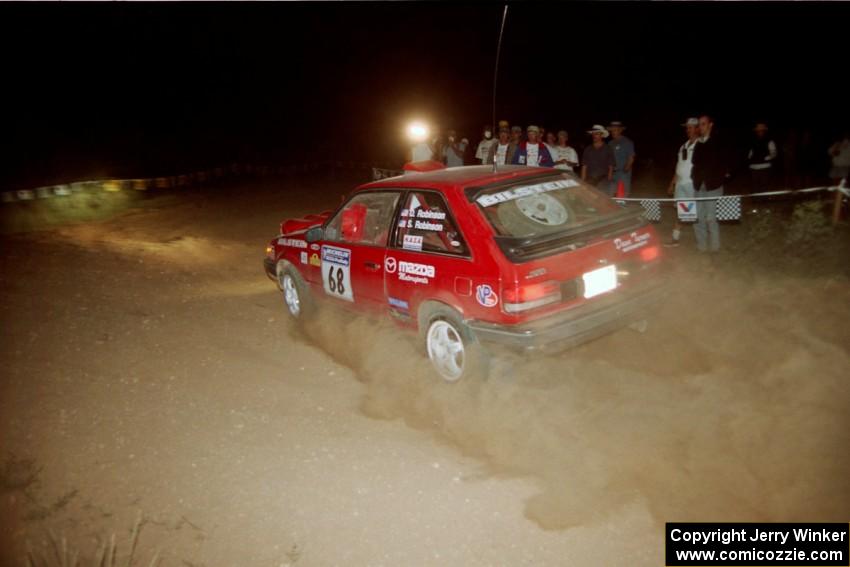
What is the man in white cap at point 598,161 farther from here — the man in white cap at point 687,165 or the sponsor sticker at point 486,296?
the sponsor sticker at point 486,296

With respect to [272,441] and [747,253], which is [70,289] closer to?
[272,441]

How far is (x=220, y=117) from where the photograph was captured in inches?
1407

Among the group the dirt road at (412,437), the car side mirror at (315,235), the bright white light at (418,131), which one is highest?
the bright white light at (418,131)

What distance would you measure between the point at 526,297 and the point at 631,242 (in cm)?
110

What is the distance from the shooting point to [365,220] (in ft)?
17.4

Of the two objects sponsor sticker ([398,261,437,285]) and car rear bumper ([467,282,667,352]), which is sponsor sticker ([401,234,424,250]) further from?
car rear bumper ([467,282,667,352])

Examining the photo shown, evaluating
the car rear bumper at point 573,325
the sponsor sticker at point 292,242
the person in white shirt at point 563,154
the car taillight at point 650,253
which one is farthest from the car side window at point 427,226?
the person in white shirt at point 563,154

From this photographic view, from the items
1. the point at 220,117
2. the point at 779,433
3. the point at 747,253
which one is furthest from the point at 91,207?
the point at 220,117

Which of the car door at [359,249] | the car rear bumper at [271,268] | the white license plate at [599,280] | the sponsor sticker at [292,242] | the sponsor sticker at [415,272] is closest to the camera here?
the white license plate at [599,280]

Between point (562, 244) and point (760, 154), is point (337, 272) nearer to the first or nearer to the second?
point (562, 244)

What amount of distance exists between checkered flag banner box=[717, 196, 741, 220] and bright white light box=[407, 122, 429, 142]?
5932 millimetres

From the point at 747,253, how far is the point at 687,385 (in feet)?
13.2

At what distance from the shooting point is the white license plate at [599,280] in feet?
13.6

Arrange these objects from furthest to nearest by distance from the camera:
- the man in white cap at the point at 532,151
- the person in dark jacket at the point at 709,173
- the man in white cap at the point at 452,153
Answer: the man in white cap at the point at 452,153
the man in white cap at the point at 532,151
the person in dark jacket at the point at 709,173
